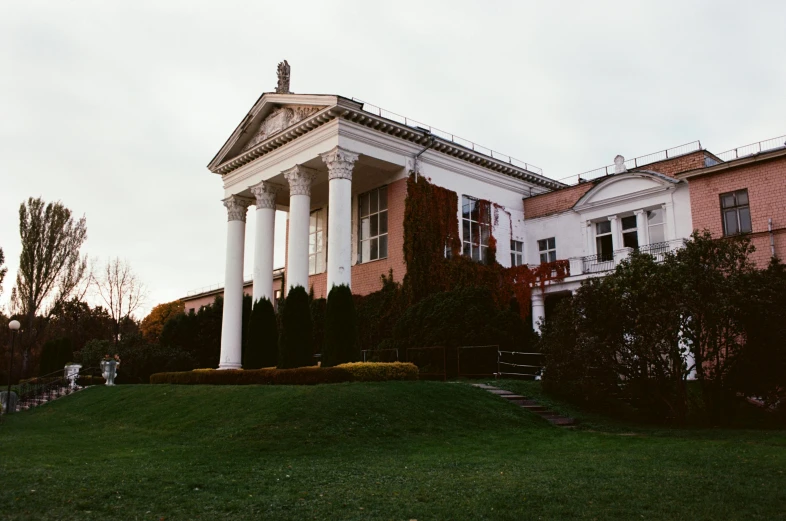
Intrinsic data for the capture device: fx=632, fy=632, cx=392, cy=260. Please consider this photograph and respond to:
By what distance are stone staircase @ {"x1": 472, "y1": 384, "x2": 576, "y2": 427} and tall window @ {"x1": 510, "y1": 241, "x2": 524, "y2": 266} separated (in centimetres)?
1397

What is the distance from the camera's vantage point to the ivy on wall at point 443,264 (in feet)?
92.0

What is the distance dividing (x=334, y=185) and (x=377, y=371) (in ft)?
31.0

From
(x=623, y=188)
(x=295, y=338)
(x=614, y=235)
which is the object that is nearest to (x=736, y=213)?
(x=623, y=188)

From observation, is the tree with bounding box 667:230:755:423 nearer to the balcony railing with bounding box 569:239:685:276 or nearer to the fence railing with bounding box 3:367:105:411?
the balcony railing with bounding box 569:239:685:276

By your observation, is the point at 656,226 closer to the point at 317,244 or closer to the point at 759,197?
the point at 759,197

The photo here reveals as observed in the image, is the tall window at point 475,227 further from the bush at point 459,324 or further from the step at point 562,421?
the step at point 562,421

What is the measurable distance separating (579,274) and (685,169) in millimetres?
6367

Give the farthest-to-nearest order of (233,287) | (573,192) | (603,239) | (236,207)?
1. (236,207)
2. (573,192)
3. (233,287)
4. (603,239)

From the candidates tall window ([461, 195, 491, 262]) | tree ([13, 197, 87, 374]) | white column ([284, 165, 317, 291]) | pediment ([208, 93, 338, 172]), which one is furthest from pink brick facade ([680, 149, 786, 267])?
tree ([13, 197, 87, 374])

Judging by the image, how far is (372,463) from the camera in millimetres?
10570

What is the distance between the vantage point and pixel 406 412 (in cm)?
1517

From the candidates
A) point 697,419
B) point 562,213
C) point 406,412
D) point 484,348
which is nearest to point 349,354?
point 484,348

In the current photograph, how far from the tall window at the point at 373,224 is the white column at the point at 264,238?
14.3 feet

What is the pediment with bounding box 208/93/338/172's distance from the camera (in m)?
27.7
